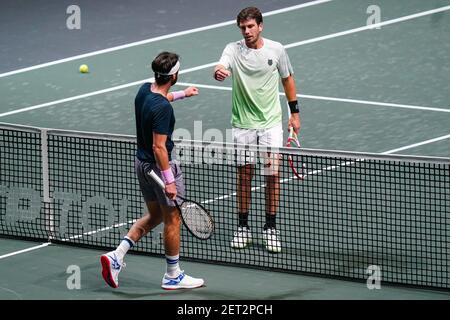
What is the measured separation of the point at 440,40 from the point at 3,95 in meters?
6.60

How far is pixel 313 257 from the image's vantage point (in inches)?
460

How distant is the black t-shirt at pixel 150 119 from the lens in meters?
10.4

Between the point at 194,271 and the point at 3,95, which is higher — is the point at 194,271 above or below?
below

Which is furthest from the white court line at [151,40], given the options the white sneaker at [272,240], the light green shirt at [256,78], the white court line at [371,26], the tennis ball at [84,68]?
the white sneaker at [272,240]

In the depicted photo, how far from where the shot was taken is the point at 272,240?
1180cm

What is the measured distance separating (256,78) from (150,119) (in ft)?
5.89

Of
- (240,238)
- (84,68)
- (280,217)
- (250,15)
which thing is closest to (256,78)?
(250,15)

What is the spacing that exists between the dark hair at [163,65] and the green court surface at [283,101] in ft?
6.24

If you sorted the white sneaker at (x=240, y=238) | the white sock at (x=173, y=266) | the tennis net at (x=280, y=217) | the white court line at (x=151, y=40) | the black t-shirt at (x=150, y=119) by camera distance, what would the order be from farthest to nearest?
1. the white court line at (x=151, y=40)
2. the white sneaker at (x=240, y=238)
3. the tennis net at (x=280, y=217)
4. the white sock at (x=173, y=266)
5. the black t-shirt at (x=150, y=119)

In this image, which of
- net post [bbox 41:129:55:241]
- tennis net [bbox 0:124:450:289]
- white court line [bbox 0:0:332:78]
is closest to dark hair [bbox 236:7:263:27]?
tennis net [bbox 0:124:450:289]

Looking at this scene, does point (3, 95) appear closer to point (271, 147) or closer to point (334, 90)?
point (334, 90)

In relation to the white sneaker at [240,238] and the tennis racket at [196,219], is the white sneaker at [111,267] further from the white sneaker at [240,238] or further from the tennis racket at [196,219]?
the white sneaker at [240,238]

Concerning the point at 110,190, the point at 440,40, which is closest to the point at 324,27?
the point at 440,40

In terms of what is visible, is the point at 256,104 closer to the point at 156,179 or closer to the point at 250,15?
the point at 250,15
